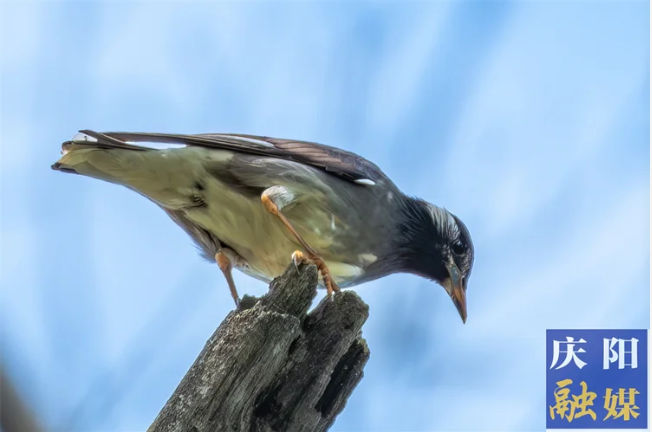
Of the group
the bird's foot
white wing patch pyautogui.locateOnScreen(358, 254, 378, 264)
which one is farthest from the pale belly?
the bird's foot

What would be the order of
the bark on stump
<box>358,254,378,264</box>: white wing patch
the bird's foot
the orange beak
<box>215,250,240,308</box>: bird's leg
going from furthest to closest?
the orange beak → <box>215,250,240,308</box>: bird's leg → <box>358,254,378,264</box>: white wing patch → the bird's foot → the bark on stump

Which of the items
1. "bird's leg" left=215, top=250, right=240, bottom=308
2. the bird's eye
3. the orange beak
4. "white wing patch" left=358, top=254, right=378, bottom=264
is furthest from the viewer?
the bird's eye

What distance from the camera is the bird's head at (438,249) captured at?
430cm

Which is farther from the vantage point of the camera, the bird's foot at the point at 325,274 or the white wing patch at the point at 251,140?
the white wing patch at the point at 251,140

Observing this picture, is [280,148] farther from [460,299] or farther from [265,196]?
[460,299]

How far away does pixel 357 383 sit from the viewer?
10.3 feet

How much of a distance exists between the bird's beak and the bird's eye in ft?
0.29

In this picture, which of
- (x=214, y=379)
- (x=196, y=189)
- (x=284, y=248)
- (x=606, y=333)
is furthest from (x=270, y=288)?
(x=606, y=333)

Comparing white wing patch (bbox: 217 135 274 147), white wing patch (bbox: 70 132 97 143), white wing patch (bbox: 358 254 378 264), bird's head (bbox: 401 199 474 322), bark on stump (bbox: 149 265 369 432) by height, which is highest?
bird's head (bbox: 401 199 474 322)

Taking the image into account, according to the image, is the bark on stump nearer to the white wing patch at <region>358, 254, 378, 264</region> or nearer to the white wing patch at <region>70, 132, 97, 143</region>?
the white wing patch at <region>358, 254, 378, 264</region>

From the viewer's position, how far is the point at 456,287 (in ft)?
14.3

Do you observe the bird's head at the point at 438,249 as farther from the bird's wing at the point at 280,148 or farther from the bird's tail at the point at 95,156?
the bird's tail at the point at 95,156

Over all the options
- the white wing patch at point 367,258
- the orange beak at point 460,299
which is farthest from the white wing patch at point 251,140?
the orange beak at point 460,299

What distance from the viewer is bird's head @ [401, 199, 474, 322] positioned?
14.1 ft
